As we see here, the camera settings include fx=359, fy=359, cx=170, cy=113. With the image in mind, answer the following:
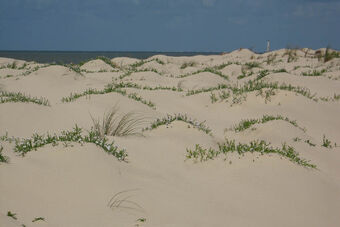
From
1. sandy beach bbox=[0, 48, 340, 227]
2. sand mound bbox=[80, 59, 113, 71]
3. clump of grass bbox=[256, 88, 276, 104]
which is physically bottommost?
sandy beach bbox=[0, 48, 340, 227]

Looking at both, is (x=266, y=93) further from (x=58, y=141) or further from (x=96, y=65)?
(x=96, y=65)

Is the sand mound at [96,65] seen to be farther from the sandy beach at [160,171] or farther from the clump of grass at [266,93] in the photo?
the clump of grass at [266,93]

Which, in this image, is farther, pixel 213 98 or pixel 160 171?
pixel 213 98

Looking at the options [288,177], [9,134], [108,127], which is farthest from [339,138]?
[9,134]

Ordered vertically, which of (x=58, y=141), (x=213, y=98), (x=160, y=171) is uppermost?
(x=213, y=98)

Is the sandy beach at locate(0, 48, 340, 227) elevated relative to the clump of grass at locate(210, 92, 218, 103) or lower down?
lower down

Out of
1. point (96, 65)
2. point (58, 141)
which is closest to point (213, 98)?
point (58, 141)

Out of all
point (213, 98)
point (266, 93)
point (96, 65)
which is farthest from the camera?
point (96, 65)


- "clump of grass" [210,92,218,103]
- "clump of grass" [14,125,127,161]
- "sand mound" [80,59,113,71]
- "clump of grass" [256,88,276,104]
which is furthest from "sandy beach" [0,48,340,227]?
"sand mound" [80,59,113,71]

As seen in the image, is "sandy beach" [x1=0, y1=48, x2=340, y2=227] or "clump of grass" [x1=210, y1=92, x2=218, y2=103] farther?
"clump of grass" [x1=210, y1=92, x2=218, y2=103]

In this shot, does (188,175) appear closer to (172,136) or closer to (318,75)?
(172,136)

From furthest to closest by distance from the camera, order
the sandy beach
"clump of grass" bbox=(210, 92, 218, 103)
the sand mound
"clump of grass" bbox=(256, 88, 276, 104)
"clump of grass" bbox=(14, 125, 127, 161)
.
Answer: the sand mound → "clump of grass" bbox=(210, 92, 218, 103) → "clump of grass" bbox=(256, 88, 276, 104) → "clump of grass" bbox=(14, 125, 127, 161) → the sandy beach

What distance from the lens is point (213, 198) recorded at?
4.16 metres

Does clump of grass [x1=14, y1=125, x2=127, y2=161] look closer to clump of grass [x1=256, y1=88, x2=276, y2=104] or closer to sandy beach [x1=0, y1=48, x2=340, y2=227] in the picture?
sandy beach [x1=0, y1=48, x2=340, y2=227]
